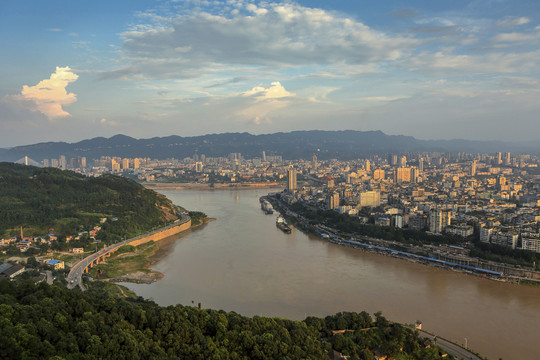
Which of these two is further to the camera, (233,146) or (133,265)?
(233,146)

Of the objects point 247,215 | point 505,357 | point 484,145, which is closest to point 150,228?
point 247,215

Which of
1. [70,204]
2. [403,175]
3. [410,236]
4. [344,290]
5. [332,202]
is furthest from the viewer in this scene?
[403,175]

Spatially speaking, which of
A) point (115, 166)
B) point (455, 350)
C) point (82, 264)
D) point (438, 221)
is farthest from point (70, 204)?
point (115, 166)

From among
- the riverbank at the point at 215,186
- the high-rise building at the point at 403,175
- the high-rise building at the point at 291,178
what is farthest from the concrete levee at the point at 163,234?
the high-rise building at the point at 403,175

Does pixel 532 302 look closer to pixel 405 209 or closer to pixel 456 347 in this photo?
pixel 456 347

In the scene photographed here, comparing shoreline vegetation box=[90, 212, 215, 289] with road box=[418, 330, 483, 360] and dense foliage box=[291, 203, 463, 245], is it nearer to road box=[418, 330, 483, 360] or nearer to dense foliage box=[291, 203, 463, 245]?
dense foliage box=[291, 203, 463, 245]

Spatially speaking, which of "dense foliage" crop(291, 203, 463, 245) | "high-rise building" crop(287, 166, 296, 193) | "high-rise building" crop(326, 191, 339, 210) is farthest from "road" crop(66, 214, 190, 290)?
"high-rise building" crop(287, 166, 296, 193)

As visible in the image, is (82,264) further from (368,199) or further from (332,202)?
(368,199)

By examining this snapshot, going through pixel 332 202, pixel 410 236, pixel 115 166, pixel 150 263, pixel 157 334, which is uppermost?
pixel 115 166
